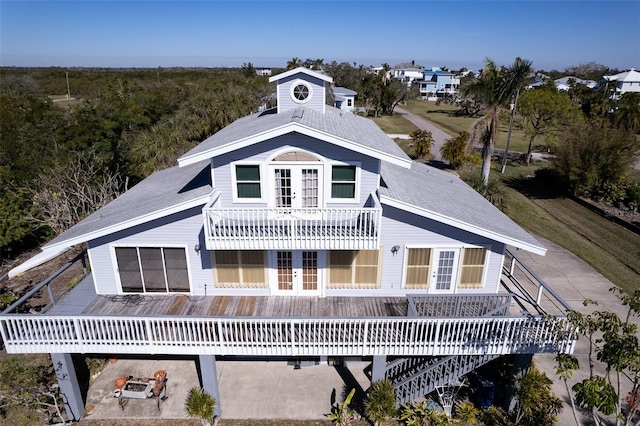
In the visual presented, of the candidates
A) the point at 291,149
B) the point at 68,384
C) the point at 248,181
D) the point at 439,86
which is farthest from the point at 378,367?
the point at 439,86

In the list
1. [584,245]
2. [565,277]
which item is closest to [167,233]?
[565,277]

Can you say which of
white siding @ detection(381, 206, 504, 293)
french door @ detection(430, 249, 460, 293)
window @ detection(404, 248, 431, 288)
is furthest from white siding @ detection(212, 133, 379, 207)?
french door @ detection(430, 249, 460, 293)

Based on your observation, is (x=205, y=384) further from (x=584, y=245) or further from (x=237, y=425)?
(x=584, y=245)

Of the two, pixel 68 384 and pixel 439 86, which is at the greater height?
pixel 439 86

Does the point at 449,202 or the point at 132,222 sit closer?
the point at 132,222

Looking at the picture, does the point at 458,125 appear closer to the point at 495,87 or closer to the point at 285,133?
the point at 495,87

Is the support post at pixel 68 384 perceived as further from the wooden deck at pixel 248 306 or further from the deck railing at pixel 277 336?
the wooden deck at pixel 248 306

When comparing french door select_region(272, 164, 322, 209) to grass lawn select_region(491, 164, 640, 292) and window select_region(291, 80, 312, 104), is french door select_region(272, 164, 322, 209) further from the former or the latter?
grass lawn select_region(491, 164, 640, 292)
